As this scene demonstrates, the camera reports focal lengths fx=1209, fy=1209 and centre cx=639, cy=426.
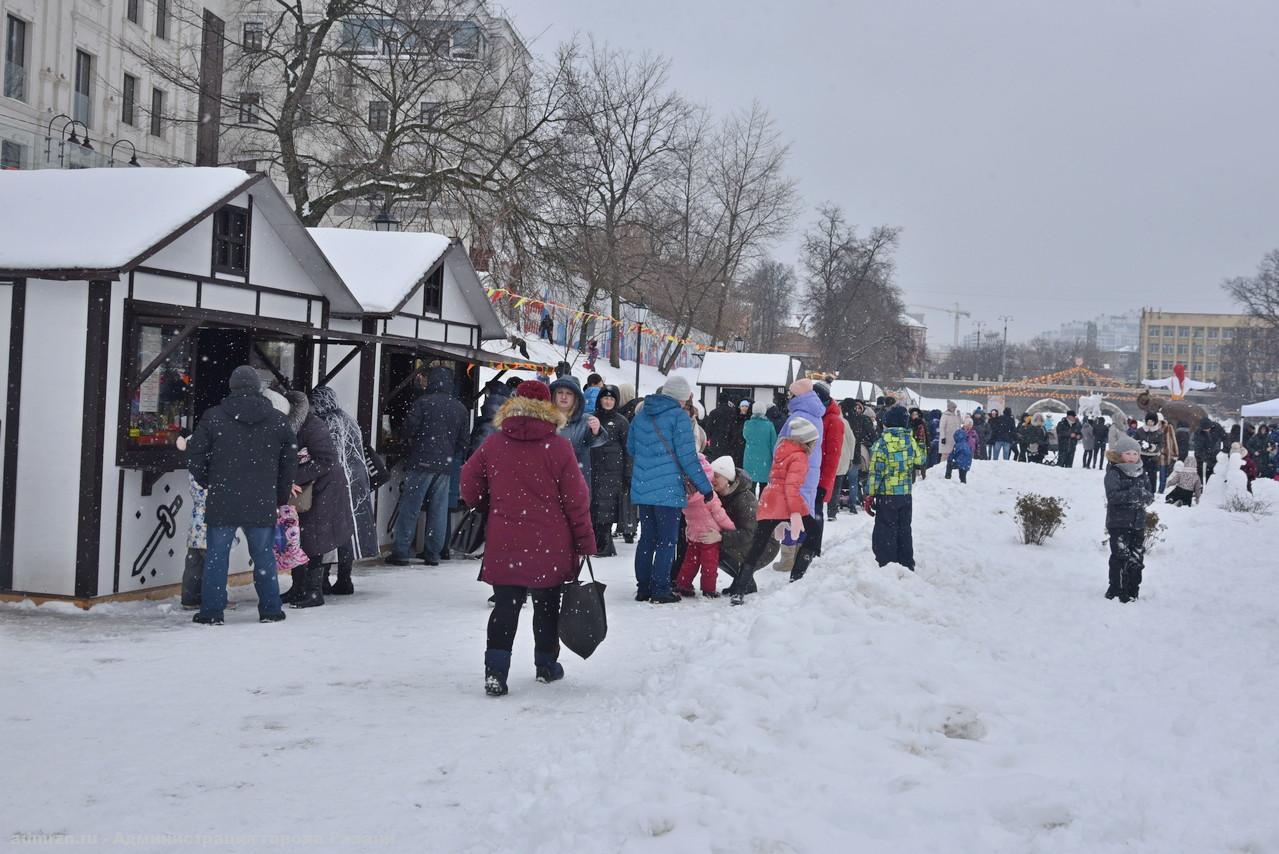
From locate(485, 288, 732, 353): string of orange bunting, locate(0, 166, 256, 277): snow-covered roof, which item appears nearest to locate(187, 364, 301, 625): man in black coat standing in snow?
locate(0, 166, 256, 277): snow-covered roof

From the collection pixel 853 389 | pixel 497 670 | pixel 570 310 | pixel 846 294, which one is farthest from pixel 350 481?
pixel 846 294

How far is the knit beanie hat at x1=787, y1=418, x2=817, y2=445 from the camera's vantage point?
1020cm

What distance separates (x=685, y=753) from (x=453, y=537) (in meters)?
8.05

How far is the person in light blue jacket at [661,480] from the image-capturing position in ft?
32.0

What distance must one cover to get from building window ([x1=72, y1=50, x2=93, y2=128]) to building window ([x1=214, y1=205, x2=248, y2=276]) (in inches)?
1201

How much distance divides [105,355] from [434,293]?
569 cm

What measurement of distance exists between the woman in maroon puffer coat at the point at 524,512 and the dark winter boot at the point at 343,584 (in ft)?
12.2

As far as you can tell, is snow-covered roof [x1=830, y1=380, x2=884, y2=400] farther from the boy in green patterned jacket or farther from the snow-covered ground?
the snow-covered ground

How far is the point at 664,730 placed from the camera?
18.2 feet

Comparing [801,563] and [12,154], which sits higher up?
[12,154]

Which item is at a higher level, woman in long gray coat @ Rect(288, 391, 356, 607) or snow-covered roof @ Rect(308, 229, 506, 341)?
snow-covered roof @ Rect(308, 229, 506, 341)

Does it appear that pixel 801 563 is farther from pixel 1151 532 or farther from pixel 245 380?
pixel 1151 532

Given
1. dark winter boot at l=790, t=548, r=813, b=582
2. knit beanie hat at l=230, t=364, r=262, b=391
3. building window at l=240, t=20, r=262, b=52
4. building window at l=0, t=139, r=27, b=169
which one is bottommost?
dark winter boot at l=790, t=548, r=813, b=582

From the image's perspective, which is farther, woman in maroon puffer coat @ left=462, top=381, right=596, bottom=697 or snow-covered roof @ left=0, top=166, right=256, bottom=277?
snow-covered roof @ left=0, top=166, right=256, bottom=277
